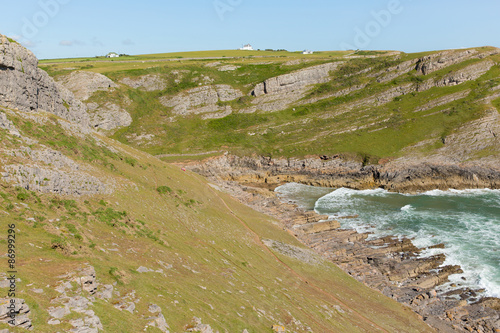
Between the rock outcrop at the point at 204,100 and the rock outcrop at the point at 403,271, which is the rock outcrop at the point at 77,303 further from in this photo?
the rock outcrop at the point at 204,100

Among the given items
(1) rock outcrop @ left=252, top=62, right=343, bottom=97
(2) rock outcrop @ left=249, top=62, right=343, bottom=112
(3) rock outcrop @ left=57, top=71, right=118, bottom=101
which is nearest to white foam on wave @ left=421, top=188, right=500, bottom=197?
(2) rock outcrop @ left=249, top=62, right=343, bottom=112

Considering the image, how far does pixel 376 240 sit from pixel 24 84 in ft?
169

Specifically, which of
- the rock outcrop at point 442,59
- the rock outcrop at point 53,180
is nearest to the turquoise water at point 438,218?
the rock outcrop at point 53,180

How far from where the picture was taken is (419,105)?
100625 mm

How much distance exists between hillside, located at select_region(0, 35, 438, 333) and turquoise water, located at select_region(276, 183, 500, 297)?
1585 centimetres

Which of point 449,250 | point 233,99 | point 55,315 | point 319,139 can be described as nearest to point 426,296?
point 449,250

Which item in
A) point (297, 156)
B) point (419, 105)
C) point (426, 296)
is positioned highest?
point (419, 105)

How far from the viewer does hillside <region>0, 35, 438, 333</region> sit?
15625 millimetres

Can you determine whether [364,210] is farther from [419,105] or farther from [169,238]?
[419,105]

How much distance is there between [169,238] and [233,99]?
329 ft

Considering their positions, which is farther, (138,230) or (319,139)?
(319,139)

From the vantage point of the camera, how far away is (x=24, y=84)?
35281 millimetres

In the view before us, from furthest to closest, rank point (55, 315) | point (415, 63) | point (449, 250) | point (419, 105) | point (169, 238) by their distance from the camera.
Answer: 1. point (415, 63)
2. point (419, 105)
3. point (449, 250)
4. point (169, 238)
5. point (55, 315)

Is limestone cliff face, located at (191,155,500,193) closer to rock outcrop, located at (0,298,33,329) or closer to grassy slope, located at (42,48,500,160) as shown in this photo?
grassy slope, located at (42,48,500,160)
